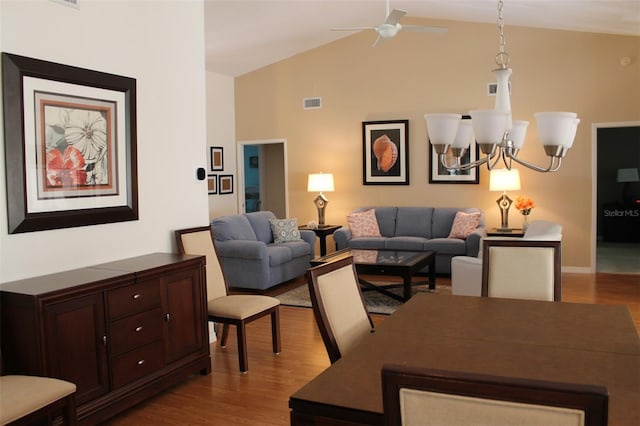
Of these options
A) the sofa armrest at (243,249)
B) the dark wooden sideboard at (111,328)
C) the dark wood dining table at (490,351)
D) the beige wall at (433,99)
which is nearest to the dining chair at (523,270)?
the dark wood dining table at (490,351)

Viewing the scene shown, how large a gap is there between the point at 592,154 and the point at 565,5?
2.23 metres

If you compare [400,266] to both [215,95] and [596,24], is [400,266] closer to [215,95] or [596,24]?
[596,24]

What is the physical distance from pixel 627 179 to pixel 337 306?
10.1 m

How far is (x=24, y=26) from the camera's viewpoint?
10.3 ft

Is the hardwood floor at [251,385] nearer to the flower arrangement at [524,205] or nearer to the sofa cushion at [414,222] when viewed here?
the flower arrangement at [524,205]

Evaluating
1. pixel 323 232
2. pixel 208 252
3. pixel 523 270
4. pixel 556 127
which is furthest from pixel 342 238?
pixel 556 127

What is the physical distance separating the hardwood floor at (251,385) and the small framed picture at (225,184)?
13.1 ft

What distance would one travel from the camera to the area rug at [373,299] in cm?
575

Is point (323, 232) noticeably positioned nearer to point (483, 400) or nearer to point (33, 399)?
point (33, 399)

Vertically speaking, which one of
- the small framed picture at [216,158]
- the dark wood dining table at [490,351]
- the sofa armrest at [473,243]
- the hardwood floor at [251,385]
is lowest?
the hardwood floor at [251,385]

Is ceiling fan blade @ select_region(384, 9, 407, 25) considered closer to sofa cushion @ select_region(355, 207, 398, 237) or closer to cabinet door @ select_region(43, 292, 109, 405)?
cabinet door @ select_region(43, 292, 109, 405)

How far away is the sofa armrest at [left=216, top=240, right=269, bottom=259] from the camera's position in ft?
21.1

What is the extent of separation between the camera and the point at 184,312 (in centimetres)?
376

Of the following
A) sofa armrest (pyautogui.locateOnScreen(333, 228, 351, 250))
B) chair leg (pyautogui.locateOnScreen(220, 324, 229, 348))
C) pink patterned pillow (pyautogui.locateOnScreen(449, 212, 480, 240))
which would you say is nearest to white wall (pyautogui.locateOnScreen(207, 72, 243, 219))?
sofa armrest (pyautogui.locateOnScreen(333, 228, 351, 250))
